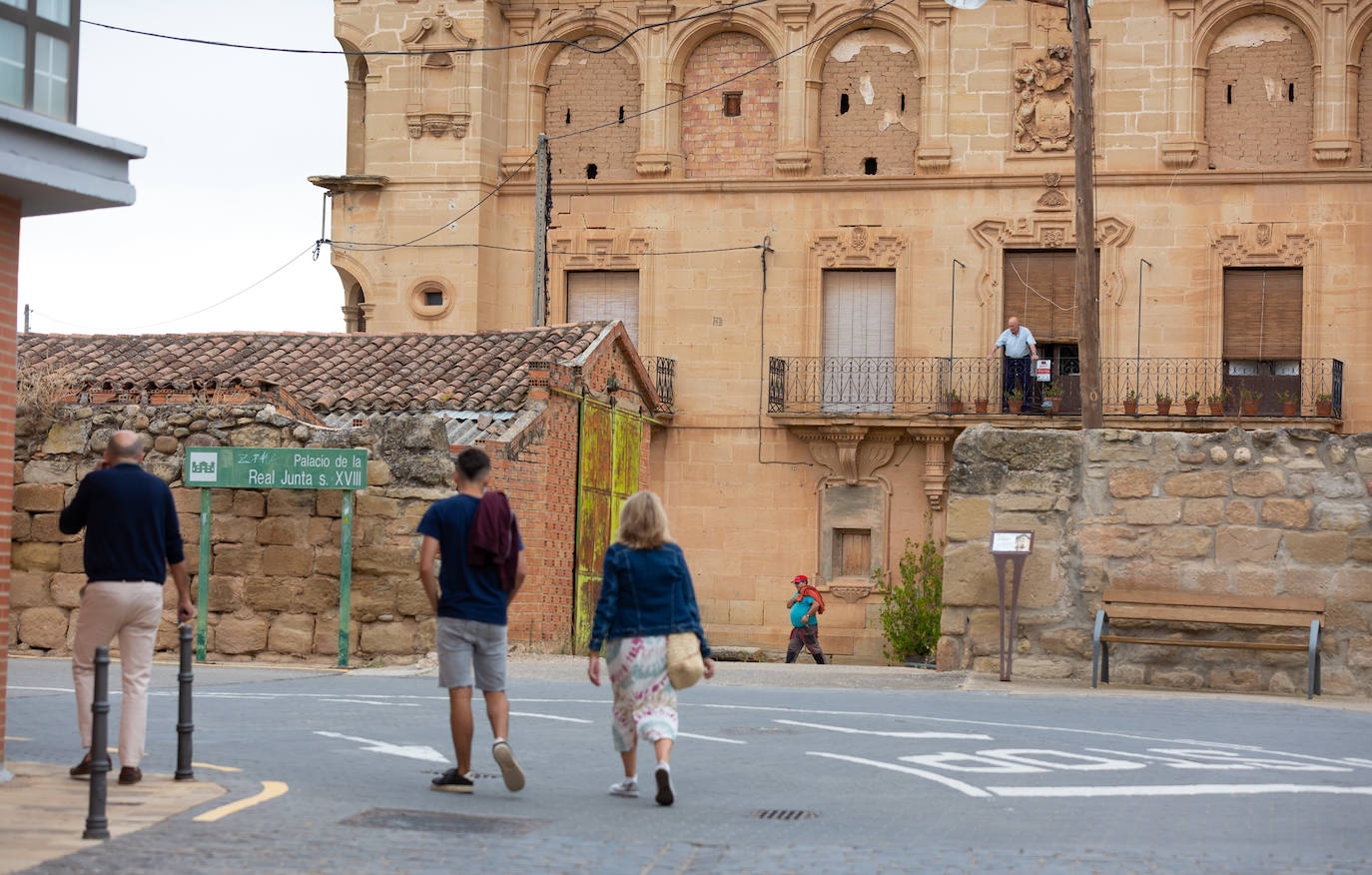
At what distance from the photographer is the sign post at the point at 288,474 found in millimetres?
16609

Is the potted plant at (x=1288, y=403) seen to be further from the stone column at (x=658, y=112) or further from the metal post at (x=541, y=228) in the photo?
the metal post at (x=541, y=228)

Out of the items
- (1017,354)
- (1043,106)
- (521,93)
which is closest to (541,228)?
(521,93)

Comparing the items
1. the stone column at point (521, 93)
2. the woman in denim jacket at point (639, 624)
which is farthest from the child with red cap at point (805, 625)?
the woman in denim jacket at point (639, 624)

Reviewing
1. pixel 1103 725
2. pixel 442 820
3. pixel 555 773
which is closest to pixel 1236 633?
pixel 1103 725

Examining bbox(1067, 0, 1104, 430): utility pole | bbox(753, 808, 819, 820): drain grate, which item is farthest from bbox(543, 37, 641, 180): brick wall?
bbox(753, 808, 819, 820): drain grate

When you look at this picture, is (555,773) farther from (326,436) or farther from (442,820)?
(326,436)

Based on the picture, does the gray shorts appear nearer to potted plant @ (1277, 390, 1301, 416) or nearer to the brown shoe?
the brown shoe

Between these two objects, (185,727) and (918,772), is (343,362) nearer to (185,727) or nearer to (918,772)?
(185,727)

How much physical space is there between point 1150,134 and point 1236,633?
756 inches

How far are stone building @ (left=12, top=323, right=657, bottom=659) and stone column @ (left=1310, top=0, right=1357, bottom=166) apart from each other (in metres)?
14.9

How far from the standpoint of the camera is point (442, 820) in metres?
7.65

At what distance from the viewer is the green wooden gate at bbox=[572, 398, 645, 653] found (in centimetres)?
2158

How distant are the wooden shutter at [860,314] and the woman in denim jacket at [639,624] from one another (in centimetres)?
2501

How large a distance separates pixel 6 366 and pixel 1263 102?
92.9ft
